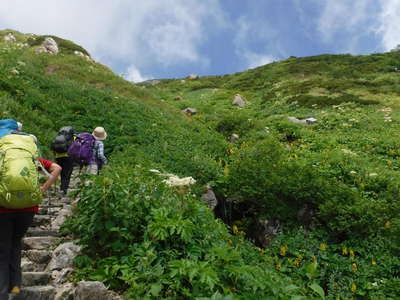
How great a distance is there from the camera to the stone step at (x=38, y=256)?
5906mm

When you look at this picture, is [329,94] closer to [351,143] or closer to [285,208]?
[351,143]

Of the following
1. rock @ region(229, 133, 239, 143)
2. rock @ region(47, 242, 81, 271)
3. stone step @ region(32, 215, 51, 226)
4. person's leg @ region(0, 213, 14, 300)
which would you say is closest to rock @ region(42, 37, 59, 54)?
rock @ region(229, 133, 239, 143)

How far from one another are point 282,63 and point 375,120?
3499 cm

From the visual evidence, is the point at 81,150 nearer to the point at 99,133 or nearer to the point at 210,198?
the point at 99,133

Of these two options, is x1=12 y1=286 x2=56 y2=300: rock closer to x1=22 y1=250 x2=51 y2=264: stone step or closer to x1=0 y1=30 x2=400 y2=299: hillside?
x1=0 y1=30 x2=400 y2=299: hillside

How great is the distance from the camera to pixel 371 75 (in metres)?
37.7

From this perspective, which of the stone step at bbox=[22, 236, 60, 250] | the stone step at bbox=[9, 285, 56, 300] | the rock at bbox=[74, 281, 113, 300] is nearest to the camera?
the rock at bbox=[74, 281, 113, 300]

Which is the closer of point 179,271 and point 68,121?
point 179,271

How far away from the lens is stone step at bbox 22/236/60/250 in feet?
20.5

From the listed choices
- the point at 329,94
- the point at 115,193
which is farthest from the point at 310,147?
the point at 329,94

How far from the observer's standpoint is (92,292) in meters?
4.49

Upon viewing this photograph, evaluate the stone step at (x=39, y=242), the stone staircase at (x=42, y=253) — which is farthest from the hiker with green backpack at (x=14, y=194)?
the stone step at (x=39, y=242)

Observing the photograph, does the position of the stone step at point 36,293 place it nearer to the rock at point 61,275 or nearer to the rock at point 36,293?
the rock at point 36,293

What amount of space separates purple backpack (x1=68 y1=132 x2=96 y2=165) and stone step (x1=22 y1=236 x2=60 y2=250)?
3240 millimetres
